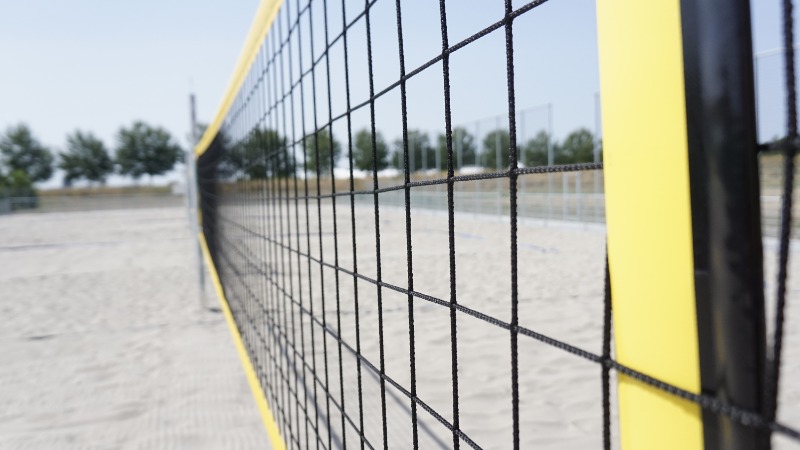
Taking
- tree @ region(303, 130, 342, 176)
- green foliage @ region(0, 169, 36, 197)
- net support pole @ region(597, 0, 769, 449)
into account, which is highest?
green foliage @ region(0, 169, 36, 197)

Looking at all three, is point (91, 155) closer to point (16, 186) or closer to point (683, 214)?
point (16, 186)

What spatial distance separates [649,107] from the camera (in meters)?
0.59

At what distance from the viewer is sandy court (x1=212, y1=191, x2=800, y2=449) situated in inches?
108

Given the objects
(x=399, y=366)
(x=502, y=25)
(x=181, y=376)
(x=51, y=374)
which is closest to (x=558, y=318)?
(x=399, y=366)

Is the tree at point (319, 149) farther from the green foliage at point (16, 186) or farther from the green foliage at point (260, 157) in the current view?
the green foliage at point (16, 186)

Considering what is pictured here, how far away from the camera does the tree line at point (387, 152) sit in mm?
2379

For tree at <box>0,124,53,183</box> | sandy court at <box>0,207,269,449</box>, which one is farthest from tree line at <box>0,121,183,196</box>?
sandy court at <box>0,207,269,449</box>

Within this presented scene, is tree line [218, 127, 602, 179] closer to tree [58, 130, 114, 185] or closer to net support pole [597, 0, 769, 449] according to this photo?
net support pole [597, 0, 769, 449]

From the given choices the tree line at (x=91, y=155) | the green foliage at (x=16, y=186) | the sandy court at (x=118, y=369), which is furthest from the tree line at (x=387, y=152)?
the tree line at (x=91, y=155)

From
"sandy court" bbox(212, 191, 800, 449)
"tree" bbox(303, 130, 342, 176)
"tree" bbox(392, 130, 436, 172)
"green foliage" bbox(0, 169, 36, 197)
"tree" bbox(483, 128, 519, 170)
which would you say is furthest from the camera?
"green foliage" bbox(0, 169, 36, 197)

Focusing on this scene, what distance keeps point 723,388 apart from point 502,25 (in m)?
0.57

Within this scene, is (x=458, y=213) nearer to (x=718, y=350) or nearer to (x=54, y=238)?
(x=54, y=238)

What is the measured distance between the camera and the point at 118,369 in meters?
4.02

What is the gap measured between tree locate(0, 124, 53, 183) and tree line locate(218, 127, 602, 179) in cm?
4460
